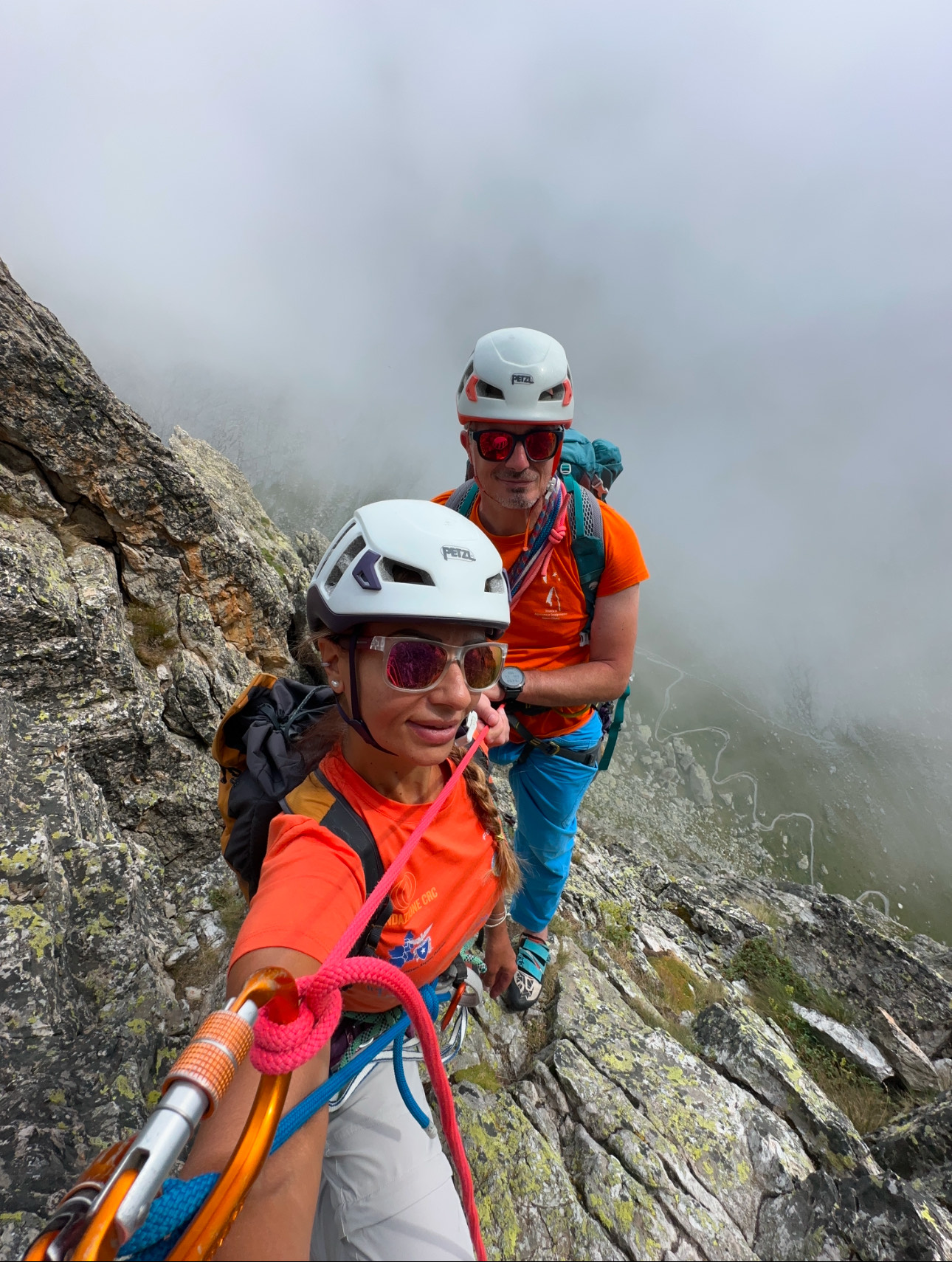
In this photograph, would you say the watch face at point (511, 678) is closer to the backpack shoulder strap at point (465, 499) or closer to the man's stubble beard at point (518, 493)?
the man's stubble beard at point (518, 493)

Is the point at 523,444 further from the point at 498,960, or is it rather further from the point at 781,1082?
the point at 781,1082

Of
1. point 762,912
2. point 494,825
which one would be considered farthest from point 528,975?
point 762,912

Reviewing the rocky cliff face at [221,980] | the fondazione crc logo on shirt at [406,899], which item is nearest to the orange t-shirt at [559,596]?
the fondazione crc logo on shirt at [406,899]

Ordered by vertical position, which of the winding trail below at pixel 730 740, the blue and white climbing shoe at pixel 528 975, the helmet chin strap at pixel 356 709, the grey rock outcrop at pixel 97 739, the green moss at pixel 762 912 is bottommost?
the winding trail below at pixel 730 740

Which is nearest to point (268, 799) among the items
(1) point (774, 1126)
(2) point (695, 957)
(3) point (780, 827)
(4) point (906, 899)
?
(1) point (774, 1126)

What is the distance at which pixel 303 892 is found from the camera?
2.35 metres

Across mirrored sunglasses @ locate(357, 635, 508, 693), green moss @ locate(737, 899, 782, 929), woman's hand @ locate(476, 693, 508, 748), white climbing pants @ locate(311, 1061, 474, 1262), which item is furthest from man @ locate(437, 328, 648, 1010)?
green moss @ locate(737, 899, 782, 929)

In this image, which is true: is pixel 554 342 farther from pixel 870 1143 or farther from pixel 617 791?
pixel 617 791

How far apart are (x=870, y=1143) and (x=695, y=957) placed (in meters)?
4.49

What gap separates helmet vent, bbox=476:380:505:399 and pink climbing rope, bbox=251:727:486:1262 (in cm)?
436

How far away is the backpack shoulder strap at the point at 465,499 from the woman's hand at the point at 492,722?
2.15 m

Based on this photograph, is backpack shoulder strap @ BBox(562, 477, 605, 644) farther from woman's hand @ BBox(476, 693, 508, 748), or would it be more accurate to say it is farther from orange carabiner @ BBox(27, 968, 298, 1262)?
orange carabiner @ BBox(27, 968, 298, 1262)

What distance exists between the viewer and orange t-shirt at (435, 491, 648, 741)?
15.8ft

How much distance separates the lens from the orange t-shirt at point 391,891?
2.27m
